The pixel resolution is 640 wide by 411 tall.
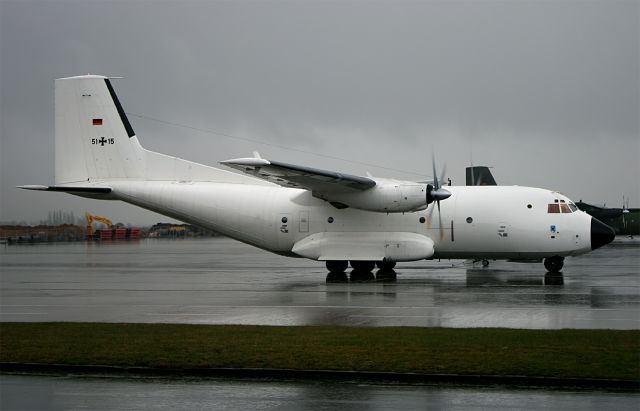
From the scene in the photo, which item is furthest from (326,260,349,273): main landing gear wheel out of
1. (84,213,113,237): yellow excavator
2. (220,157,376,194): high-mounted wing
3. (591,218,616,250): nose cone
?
(84,213,113,237): yellow excavator

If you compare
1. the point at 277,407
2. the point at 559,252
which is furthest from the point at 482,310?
the point at 559,252

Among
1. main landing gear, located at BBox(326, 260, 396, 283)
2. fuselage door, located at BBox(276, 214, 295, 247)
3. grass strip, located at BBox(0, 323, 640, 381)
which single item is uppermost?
fuselage door, located at BBox(276, 214, 295, 247)

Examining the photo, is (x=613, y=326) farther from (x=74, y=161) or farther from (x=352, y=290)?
(x=74, y=161)

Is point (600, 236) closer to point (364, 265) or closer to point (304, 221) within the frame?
point (364, 265)

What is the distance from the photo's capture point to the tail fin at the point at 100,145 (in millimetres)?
29125

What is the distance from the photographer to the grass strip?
963 centimetres

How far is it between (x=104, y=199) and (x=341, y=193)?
34.7ft

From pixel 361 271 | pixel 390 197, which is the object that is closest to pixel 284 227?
pixel 361 271

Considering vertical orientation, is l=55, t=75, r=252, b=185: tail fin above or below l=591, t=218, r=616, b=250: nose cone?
above

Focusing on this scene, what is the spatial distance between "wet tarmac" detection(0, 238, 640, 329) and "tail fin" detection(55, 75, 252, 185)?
13.5ft

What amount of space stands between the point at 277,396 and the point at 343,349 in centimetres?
251

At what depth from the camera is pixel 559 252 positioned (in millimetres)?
25453

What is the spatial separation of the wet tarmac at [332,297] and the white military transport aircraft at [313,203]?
45.8 inches

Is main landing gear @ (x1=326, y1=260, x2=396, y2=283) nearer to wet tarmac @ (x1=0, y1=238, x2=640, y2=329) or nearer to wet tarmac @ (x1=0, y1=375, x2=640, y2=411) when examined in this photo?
wet tarmac @ (x1=0, y1=238, x2=640, y2=329)
